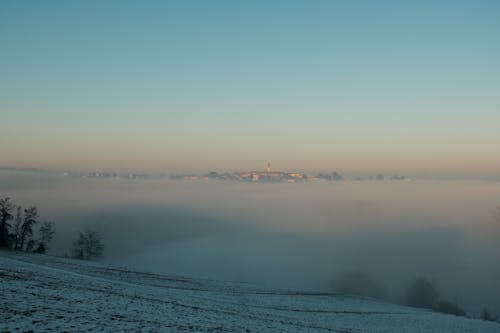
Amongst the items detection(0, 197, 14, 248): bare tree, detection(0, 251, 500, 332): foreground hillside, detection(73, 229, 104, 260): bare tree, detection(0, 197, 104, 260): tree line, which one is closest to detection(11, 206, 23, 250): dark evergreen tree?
detection(0, 197, 104, 260): tree line

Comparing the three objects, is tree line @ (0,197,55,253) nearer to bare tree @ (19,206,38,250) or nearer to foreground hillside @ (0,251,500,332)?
bare tree @ (19,206,38,250)

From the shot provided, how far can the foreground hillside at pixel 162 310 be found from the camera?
1700 centimetres

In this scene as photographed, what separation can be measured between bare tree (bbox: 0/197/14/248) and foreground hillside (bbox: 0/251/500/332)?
21.3m

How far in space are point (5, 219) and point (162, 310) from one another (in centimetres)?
5287

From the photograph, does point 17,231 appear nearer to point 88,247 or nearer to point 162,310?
point 88,247

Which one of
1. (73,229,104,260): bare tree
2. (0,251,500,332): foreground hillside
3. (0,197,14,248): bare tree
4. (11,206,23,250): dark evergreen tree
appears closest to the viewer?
(0,251,500,332): foreground hillside

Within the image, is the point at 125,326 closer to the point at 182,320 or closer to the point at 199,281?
the point at 182,320

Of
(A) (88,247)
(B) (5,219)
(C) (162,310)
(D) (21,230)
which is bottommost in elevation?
(A) (88,247)

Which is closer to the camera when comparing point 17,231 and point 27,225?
point 27,225

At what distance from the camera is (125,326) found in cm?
1708

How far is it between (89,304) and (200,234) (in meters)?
127

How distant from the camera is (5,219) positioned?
56812 millimetres

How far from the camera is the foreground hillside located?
55.8 ft

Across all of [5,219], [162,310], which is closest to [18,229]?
[5,219]
